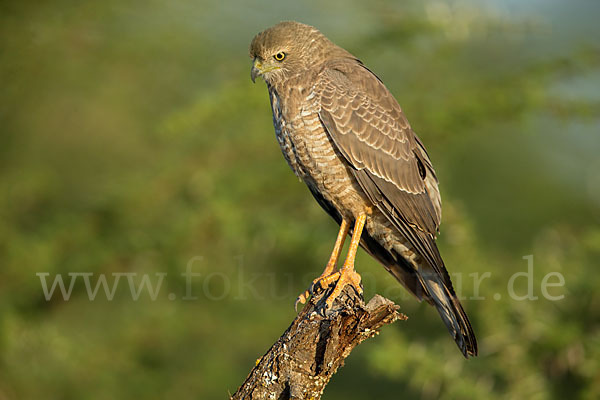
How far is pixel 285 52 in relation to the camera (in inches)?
179

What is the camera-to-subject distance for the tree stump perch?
10.7 feet

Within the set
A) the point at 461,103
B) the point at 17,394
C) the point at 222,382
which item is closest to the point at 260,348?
the point at 222,382

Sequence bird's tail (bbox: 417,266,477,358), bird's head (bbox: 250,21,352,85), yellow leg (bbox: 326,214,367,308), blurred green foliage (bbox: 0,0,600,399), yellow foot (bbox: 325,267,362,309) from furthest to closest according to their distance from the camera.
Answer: blurred green foliage (bbox: 0,0,600,399) → bird's head (bbox: 250,21,352,85) → bird's tail (bbox: 417,266,477,358) → yellow foot (bbox: 325,267,362,309) → yellow leg (bbox: 326,214,367,308)

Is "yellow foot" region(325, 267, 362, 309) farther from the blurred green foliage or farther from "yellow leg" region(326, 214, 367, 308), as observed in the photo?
the blurred green foliage

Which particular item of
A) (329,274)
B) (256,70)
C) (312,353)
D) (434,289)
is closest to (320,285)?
(329,274)

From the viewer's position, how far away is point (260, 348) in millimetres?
9695

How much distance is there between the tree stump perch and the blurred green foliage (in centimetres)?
233

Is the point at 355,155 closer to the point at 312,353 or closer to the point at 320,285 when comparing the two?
the point at 320,285

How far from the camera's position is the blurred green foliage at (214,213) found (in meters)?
6.35

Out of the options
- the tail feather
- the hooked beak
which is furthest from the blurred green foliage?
the hooked beak

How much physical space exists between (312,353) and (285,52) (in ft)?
6.88

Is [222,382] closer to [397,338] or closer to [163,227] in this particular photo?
[163,227]

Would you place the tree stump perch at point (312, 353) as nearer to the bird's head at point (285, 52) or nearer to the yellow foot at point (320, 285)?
the yellow foot at point (320, 285)

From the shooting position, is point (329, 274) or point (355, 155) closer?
point (355, 155)
